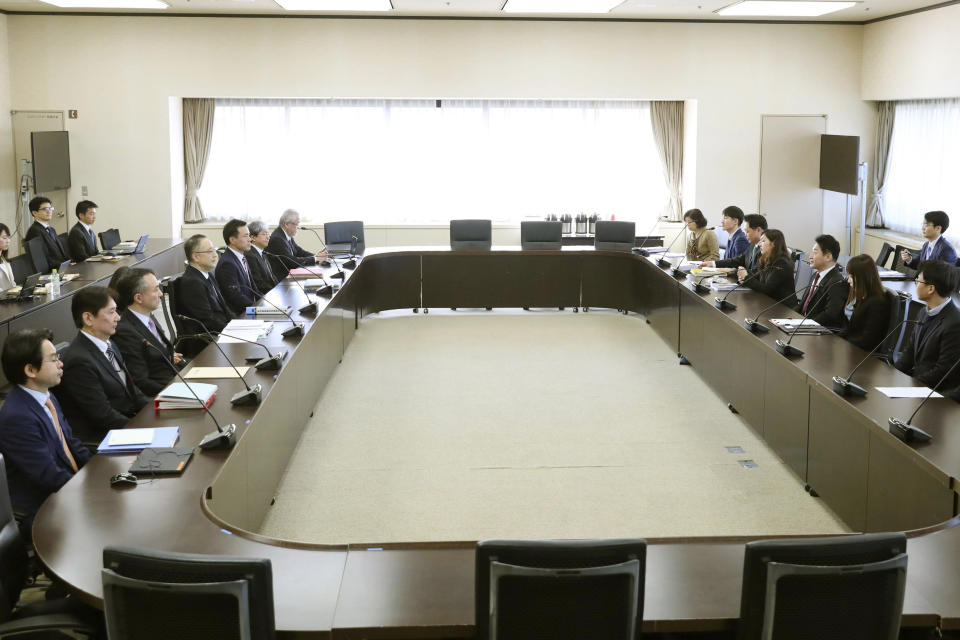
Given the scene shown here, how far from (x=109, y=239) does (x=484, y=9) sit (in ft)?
16.0

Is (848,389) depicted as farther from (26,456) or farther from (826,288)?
(26,456)

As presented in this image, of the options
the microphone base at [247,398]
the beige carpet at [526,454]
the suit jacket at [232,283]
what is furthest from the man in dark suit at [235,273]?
the microphone base at [247,398]

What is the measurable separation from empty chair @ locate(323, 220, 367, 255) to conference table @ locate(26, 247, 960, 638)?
216cm

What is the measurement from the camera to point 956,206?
34.3ft

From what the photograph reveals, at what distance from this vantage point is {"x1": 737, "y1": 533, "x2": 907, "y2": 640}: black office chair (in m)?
2.50

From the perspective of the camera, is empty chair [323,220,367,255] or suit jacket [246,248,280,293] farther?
empty chair [323,220,367,255]

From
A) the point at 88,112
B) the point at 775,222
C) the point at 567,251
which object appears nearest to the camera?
the point at 567,251

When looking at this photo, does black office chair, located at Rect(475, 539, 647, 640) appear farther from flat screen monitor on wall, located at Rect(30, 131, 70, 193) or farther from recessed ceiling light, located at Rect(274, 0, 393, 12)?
flat screen monitor on wall, located at Rect(30, 131, 70, 193)

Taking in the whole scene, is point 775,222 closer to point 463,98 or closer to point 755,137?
point 755,137

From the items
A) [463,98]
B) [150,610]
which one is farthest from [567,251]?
[150,610]

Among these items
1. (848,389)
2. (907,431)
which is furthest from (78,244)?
(907,431)

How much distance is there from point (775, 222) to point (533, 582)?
10818 mm

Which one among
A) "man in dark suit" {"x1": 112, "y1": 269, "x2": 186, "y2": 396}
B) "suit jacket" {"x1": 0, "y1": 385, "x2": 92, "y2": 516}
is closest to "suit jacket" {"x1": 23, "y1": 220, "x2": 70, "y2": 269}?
"man in dark suit" {"x1": 112, "y1": 269, "x2": 186, "y2": 396}

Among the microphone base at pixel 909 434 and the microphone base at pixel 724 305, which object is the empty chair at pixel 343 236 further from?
the microphone base at pixel 909 434
